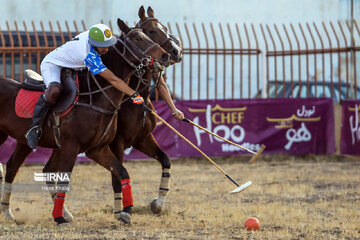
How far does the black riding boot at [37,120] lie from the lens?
310 inches

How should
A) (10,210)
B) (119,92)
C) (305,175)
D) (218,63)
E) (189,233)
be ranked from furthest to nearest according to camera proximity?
(218,63) < (305,175) < (10,210) < (119,92) < (189,233)

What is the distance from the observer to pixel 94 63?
7781 millimetres

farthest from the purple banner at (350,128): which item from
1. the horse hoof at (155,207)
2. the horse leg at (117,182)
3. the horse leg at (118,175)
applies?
the horse leg at (118,175)

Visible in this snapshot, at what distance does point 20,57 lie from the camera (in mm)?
15352

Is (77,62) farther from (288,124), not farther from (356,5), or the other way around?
(356,5)

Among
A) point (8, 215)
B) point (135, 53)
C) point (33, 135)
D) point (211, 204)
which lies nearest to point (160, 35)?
point (135, 53)

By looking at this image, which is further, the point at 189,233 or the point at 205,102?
the point at 205,102

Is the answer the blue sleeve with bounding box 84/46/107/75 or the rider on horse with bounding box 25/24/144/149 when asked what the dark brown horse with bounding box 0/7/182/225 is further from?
the blue sleeve with bounding box 84/46/107/75

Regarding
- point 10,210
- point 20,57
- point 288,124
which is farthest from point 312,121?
point 10,210

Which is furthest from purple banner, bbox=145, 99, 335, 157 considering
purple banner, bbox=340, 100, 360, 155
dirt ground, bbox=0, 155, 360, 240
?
dirt ground, bbox=0, 155, 360, 240

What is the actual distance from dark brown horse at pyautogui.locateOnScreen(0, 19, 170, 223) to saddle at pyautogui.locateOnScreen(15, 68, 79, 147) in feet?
0.28

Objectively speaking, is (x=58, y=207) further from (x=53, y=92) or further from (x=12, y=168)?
(x=12, y=168)

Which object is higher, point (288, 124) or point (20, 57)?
point (20, 57)

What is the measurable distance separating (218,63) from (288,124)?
7.69 ft
